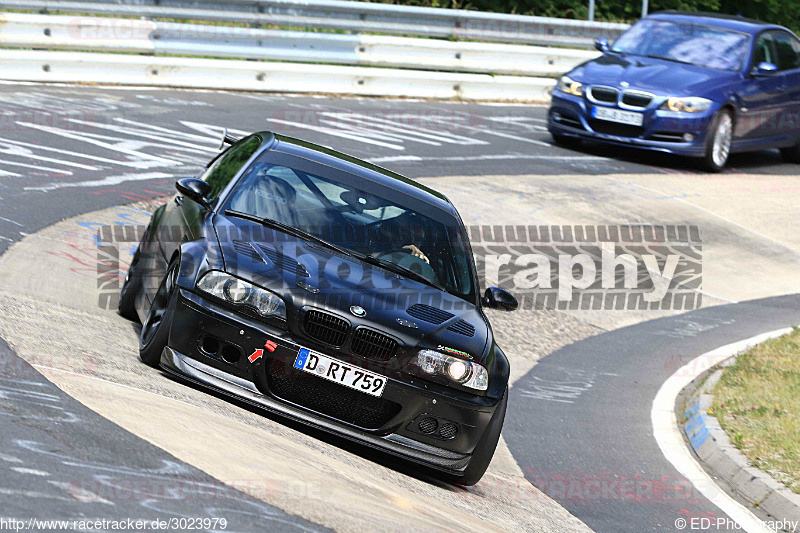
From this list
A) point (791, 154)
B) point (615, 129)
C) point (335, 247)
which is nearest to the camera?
point (335, 247)

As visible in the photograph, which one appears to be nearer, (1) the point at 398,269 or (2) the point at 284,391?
(2) the point at 284,391

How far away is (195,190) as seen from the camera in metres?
6.54

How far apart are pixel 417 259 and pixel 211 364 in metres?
1.49

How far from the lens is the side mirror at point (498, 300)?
6.79 m

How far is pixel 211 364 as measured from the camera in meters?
5.65

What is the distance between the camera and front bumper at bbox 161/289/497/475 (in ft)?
18.2

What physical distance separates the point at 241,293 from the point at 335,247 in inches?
33.0

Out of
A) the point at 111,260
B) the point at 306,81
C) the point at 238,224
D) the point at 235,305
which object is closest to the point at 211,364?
the point at 235,305

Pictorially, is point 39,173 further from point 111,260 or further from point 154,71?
point 154,71

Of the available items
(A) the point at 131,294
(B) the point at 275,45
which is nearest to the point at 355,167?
(A) the point at 131,294

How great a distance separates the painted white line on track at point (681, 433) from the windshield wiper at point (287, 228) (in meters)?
2.68

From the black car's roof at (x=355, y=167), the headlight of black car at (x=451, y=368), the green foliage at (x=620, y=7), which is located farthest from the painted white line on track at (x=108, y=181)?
the green foliage at (x=620, y=7)

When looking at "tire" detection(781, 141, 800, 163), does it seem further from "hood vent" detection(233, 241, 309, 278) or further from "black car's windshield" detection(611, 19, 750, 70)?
"hood vent" detection(233, 241, 309, 278)

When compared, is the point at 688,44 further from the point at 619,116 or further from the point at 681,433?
the point at 681,433
